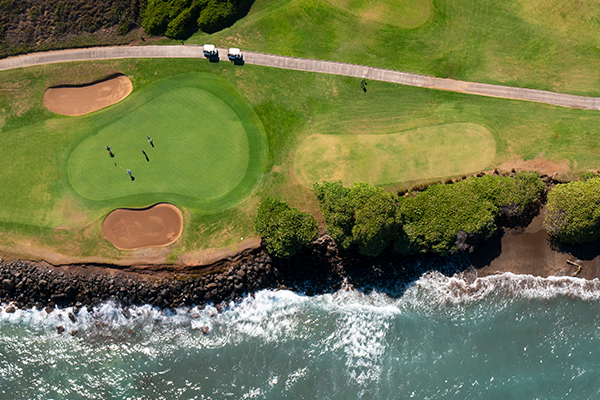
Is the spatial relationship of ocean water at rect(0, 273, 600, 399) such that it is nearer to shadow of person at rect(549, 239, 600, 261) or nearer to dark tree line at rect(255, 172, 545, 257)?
shadow of person at rect(549, 239, 600, 261)

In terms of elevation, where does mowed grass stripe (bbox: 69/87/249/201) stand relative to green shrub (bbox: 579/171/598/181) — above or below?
below

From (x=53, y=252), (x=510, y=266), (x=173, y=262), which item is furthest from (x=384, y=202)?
(x=53, y=252)

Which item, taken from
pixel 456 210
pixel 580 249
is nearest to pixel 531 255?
pixel 580 249

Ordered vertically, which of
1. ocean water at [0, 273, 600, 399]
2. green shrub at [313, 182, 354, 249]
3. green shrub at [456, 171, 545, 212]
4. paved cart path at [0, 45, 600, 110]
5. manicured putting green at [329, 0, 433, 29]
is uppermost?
manicured putting green at [329, 0, 433, 29]

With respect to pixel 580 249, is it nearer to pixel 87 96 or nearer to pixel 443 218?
pixel 443 218

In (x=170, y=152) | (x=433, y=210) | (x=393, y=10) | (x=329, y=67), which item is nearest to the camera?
(x=433, y=210)

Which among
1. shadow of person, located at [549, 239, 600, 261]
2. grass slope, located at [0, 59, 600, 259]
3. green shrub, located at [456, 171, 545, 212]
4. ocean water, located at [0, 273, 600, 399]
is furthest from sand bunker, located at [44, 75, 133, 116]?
shadow of person, located at [549, 239, 600, 261]

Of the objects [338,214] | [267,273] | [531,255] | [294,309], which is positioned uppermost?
[338,214]
